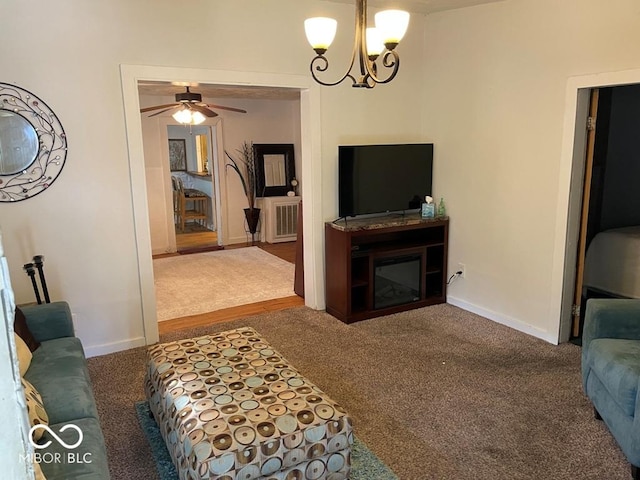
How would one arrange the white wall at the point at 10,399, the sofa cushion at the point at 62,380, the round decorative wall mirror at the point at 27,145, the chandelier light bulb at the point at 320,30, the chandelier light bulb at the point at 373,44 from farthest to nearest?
the round decorative wall mirror at the point at 27,145 → the chandelier light bulb at the point at 373,44 → the chandelier light bulb at the point at 320,30 → the sofa cushion at the point at 62,380 → the white wall at the point at 10,399

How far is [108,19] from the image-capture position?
133 inches

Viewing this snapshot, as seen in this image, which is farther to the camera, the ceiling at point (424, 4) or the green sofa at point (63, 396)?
the ceiling at point (424, 4)

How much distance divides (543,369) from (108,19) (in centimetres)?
392

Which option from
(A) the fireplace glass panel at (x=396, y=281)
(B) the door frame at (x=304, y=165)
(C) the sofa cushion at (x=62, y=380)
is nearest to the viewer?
(C) the sofa cushion at (x=62, y=380)

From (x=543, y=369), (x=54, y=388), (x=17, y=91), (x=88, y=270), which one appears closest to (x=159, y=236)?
(x=88, y=270)

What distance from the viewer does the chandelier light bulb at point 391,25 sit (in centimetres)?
227

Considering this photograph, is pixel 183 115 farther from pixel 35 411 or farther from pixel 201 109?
pixel 35 411

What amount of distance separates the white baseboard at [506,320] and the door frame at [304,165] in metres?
1.33

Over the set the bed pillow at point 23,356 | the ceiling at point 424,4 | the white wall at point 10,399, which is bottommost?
the bed pillow at point 23,356

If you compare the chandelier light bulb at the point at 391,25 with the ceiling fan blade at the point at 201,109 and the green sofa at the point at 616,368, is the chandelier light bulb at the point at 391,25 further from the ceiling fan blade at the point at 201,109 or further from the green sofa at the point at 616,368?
the ceiling fan blade at the point at 201,109

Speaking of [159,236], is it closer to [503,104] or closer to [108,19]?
[108,19]

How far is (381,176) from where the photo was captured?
4.39m

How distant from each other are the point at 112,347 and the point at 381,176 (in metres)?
2.68

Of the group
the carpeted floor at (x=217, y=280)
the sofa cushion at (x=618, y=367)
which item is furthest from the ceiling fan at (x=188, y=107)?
the sofa cushion at (x=618, y=367)
